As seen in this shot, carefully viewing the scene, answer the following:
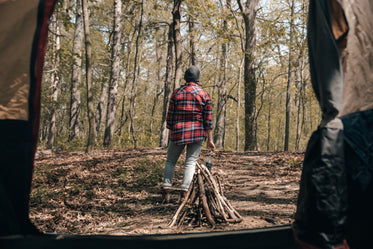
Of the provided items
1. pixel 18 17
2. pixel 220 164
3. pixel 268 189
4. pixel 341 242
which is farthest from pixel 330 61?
pixel 220 164

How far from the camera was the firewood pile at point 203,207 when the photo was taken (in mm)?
3811

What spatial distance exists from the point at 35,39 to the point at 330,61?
2381 mm

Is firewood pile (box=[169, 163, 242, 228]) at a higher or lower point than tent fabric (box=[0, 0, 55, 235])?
lower

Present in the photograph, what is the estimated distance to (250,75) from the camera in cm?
1313

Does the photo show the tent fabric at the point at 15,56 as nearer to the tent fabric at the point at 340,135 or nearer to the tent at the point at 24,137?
the tent at the point at 24,137

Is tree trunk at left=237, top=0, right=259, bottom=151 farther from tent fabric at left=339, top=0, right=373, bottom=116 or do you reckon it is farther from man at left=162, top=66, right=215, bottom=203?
tent fabric at left=339, top=0, right=373, bottom=116

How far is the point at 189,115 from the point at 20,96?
2.60 m

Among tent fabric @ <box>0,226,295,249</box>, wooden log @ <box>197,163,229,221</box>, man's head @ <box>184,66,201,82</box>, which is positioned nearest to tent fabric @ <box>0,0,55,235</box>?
tent fabric @ <box>0,226,295,249</box>

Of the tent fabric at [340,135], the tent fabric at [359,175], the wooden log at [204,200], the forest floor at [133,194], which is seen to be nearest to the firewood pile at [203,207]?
the wooden log at [204,200]

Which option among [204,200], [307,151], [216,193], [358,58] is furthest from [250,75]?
[307,151]

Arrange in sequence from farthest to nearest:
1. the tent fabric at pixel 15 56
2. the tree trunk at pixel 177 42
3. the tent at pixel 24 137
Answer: the tree trunk at pixel 177 42 < the tent fabric at pixel 15 56 < the tent at pixel 24 137

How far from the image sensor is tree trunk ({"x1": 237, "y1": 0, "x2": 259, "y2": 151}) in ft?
42.6

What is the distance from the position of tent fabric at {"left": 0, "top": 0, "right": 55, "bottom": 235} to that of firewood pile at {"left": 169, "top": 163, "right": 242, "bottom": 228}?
211 cm

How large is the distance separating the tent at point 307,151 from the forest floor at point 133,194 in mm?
1478
